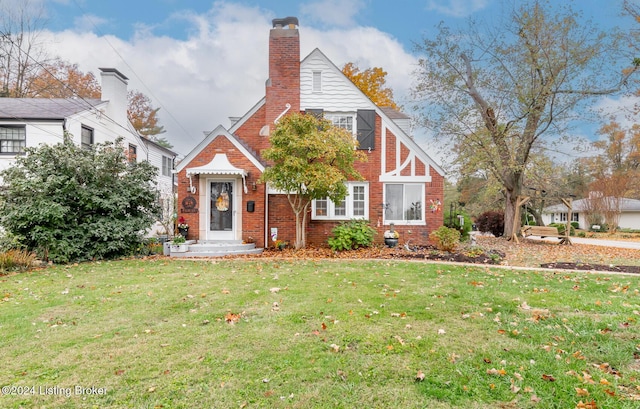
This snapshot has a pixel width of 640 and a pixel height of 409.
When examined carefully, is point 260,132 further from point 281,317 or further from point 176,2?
point 281,317

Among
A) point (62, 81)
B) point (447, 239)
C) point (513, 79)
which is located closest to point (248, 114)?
point (447, 239)

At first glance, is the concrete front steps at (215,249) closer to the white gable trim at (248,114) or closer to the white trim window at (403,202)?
the white gable trim at (248,114)

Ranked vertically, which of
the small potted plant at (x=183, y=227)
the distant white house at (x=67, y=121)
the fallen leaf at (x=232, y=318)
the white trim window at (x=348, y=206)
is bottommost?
the fallen leaf at (x=232, y=318)

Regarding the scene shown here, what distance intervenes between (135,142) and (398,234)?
670 inches

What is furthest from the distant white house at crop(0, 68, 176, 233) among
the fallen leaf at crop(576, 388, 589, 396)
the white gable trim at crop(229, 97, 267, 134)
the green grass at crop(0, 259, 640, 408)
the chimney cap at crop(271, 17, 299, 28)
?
the fallen leaf at crop(576, 388, 589, 396)

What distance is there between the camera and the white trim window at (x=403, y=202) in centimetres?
1349

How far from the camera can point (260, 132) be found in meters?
13.9

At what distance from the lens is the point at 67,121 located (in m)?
16.1

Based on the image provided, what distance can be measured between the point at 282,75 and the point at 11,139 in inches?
532

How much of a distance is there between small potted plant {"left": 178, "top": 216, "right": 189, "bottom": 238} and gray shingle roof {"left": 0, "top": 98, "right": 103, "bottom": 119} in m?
9.01

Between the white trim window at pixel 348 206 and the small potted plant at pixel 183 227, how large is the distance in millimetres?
A: 4635

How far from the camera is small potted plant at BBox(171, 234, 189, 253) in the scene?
11.3 metres

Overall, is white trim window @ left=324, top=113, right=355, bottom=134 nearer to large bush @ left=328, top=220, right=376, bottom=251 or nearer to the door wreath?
large bush @ left=328, top=220, right=376, bottom=251

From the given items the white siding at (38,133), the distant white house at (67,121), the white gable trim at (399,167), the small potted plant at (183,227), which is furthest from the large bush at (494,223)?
the white siding at (38,133)
